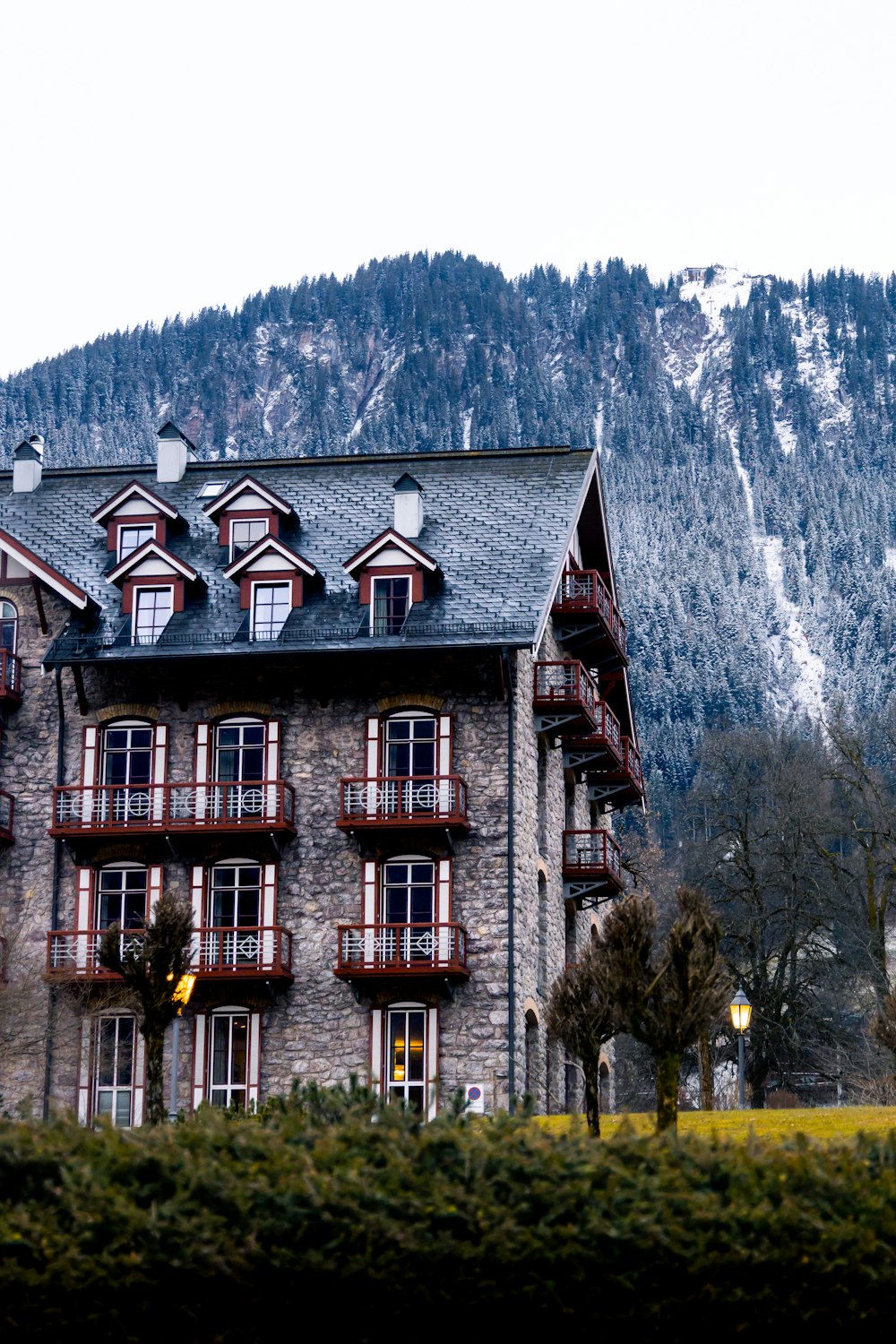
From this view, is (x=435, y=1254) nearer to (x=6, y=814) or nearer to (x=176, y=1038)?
(x=176, y=1038)

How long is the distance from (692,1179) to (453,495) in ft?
105

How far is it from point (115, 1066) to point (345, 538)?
490 inches

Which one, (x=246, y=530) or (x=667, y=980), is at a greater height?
(x=246, y=530)

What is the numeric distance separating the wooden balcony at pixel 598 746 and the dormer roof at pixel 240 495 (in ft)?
27.3

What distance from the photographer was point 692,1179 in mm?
16344

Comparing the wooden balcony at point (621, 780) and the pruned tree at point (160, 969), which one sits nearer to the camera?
the pruned tree at point (160, 969)

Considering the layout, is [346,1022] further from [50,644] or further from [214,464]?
[214,464]

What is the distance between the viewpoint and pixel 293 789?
43156mm

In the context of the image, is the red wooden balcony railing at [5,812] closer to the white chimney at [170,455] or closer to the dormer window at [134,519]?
the dormer window at [134,519]

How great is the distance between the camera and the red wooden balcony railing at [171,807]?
42406mm

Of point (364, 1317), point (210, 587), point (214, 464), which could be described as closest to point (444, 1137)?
point (364, 1317)

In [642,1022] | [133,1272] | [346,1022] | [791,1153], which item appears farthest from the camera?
[346,1022]

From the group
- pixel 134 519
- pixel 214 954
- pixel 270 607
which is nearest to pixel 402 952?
pixel 214 954

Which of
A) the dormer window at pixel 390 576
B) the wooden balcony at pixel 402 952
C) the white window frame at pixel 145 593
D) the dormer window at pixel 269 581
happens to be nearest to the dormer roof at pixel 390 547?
the dormer window at pixel 390 576
